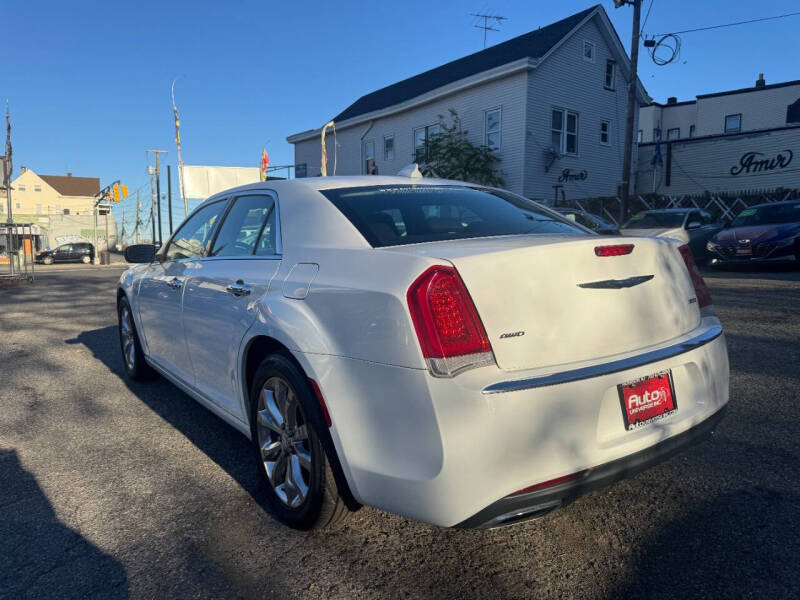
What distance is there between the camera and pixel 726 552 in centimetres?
230

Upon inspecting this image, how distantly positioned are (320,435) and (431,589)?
677 mm

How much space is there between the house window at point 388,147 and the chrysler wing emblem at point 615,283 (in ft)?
80.5

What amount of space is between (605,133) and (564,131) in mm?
2758

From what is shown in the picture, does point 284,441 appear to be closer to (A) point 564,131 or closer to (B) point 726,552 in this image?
(B) point 726,552

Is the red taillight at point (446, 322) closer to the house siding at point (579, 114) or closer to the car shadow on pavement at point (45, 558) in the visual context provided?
the car shadow on pavement at point (45, 558)

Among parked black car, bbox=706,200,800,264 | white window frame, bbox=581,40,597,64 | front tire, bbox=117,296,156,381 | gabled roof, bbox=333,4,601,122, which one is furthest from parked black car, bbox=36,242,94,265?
front tire, bbox=117,296,156,381

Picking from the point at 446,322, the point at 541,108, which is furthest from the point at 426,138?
the point at 446,322

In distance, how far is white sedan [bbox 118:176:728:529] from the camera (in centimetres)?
192

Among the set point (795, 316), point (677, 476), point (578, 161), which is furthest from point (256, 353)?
point (578, 161)

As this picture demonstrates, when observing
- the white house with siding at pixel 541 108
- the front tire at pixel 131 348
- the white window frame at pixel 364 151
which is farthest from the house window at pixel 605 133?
the front tire at pixel 131 348

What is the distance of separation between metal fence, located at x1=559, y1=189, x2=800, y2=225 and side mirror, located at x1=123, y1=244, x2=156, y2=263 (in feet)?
57.2

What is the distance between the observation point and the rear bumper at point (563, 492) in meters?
1.92

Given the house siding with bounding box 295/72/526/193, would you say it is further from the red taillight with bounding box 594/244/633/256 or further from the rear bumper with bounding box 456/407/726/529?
the rear bumper with bounding box 456/407/726/529

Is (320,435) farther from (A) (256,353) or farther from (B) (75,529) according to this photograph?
(B) (75,529)
